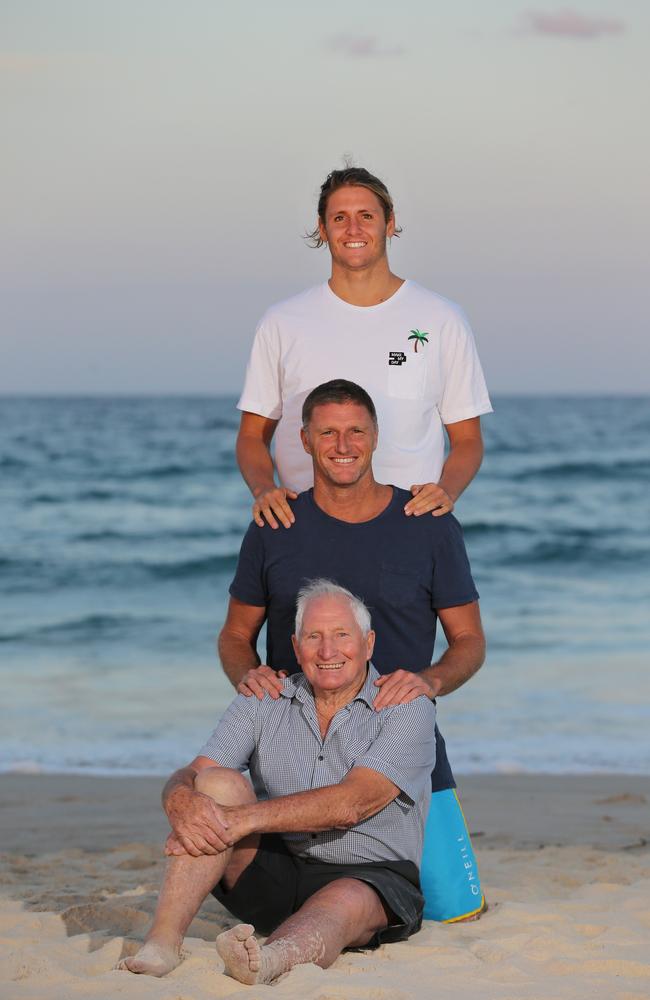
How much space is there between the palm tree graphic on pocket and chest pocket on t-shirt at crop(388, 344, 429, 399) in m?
0.02

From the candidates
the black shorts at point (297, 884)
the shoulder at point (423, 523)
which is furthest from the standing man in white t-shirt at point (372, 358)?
the black shorts at point (297, 884)

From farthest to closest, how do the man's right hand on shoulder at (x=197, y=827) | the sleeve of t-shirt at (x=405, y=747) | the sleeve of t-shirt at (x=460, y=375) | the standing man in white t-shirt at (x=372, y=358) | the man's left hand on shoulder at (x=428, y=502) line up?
the sleeve of t-shirt at (x=460, y=375), the standing man in white t-shirt at (x=372, y=358), the man's left hand on shoulder at (x=428, y=502), the sleeve of t-shirt at (x=405, y=747), the man's right hand on shoulder at (x=197, y=827)

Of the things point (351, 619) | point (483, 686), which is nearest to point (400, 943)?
point (351, 619)

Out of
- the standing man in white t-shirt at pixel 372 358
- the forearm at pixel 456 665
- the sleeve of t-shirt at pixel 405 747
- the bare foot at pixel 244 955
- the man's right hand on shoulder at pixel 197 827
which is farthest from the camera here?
the standing man in white t-shirt at pixel 372 358

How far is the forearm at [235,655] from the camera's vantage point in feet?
13.1

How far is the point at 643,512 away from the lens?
21.2 metres

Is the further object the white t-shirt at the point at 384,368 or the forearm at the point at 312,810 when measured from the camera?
the white t-shirt at the point at 384,368

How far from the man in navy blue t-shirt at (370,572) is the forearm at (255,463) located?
0.64 feet

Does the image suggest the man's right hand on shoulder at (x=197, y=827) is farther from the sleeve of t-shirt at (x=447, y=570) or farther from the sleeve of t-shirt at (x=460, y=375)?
the sleeve of t-shirt at (x=460, y=375)

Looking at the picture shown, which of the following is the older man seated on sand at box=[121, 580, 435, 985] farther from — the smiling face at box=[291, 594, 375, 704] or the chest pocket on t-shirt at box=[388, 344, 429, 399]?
the chest pocket on t-shirt at box=[388, 344, 429, 399]

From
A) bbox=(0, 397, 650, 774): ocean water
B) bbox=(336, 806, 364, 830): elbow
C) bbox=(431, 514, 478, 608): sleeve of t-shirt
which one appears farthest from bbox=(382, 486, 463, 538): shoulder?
bbox=(0, 397, 650, 774): ocean water

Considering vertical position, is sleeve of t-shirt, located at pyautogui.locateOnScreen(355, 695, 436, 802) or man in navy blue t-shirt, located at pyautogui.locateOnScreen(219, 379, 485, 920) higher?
man in navy blue t-shirt, located at pyautogui.locateOnScreen(219, 379, 485, 920)

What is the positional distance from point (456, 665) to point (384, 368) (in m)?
0.98

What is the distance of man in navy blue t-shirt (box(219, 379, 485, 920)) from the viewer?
3846 millimetres
